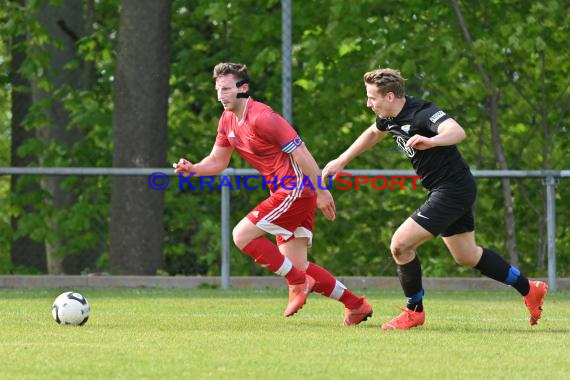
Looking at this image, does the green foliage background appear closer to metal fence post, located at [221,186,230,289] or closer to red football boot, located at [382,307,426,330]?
metal fence post, located at [221,186,230,289]

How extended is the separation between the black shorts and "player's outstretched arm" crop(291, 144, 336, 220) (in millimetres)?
589

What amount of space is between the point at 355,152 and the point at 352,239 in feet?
22.7

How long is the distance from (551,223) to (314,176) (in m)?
5.41

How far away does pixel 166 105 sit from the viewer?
16.8 meters

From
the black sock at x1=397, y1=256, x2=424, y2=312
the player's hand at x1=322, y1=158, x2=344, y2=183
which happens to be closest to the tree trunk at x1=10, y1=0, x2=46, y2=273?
the player's hand at x1=322, y1=158, x2=344, y2=183

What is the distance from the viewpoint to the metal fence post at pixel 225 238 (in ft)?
48.5

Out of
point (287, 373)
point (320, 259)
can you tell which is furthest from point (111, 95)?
point (287, 373)

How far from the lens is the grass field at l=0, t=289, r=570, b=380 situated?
706 centimetres

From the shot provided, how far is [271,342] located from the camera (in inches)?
335

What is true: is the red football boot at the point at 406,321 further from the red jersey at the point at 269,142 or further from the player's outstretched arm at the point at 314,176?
the red jersey at the point at 269,142

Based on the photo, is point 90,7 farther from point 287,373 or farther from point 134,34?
point 287,373

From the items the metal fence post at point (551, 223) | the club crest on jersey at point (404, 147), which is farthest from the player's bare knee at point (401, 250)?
the metal fence post at point (551, 223)

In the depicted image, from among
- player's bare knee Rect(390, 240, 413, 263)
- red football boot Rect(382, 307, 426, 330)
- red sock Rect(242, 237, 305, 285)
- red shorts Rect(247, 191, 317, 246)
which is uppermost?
red shorts Rect(247, 191, 317, 246)

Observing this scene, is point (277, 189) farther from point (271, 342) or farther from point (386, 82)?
point (271, 342)
